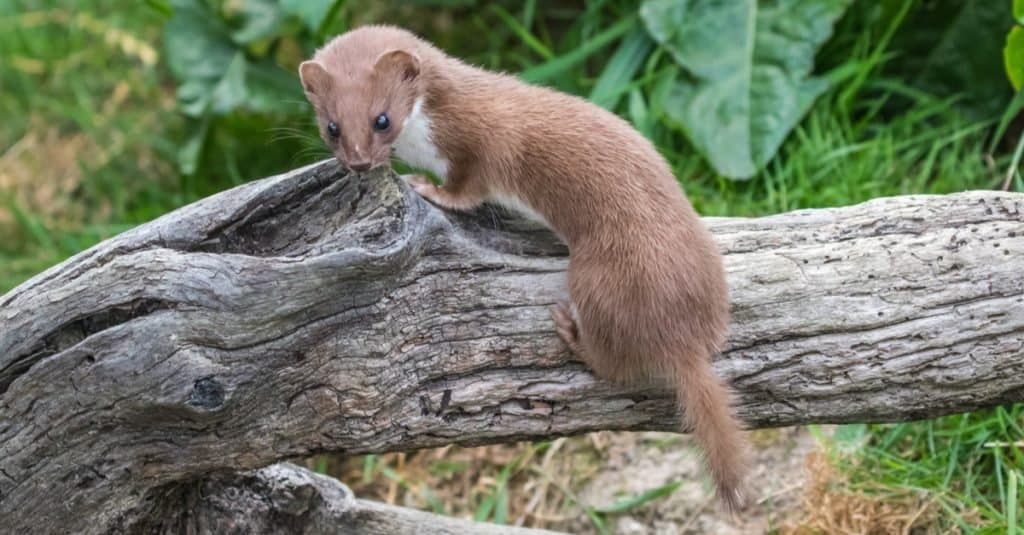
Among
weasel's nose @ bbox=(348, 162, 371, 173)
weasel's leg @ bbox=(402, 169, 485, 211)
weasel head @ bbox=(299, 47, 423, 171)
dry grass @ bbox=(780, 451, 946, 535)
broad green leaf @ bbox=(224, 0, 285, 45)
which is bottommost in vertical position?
dry grass @ bbox=(780, 451, 946, 535)

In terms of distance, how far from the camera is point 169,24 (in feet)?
16.7

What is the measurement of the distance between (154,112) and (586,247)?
155 inches

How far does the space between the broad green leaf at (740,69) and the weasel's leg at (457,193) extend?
1653mm

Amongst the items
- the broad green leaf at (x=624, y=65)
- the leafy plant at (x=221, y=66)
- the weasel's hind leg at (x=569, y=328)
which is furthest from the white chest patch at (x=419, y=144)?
the leafy plant at (x=221, y=66)

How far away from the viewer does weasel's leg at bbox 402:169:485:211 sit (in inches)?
115

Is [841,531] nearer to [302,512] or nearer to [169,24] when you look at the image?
[302,512]

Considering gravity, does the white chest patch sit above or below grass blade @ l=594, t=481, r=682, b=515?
above

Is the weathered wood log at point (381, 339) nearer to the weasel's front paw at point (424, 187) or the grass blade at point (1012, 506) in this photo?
the weasel's front paw at point (424, 187)

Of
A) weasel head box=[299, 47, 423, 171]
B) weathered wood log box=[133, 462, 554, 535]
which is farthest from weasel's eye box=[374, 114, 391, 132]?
weathered wood log box=[133, 462, 554, 535]

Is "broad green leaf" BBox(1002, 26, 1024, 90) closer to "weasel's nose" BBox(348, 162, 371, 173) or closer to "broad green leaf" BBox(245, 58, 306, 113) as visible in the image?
Result: "weasel's nose" BBox(348, 162, 371, 173)

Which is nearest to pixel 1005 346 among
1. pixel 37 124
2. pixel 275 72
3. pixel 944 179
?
pixel 944 179

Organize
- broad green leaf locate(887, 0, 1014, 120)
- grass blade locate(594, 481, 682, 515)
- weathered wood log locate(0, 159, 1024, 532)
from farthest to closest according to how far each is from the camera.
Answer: broad green leaf locate(887, 0, 1014, 120) < grass blade locate(594, 481, 682, 515) < weathered wood log locate(0, 159, 1024, 532)

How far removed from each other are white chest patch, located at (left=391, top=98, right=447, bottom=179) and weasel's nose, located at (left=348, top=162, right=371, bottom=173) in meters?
0.30

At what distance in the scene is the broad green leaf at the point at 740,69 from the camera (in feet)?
14.5
